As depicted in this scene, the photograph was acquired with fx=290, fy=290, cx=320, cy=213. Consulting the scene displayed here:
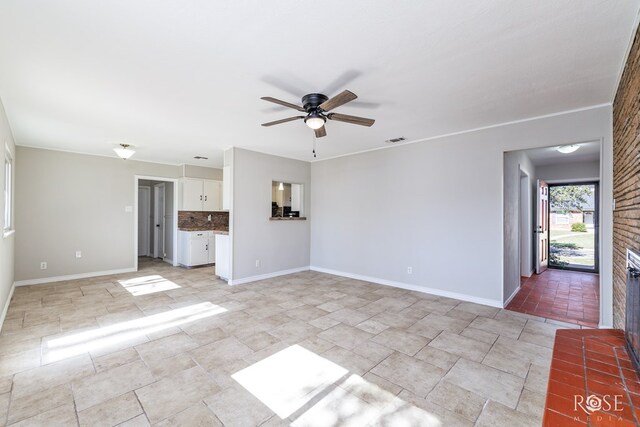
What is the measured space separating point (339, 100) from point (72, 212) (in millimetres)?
5934

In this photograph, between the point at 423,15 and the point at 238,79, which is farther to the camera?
the point at 238,79

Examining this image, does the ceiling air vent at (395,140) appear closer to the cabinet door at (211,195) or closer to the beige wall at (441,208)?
the beige wall at (441,208)

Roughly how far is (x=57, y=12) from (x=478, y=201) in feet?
15.4

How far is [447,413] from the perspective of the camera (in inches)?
75.0

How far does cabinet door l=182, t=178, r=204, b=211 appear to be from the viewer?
274 inches

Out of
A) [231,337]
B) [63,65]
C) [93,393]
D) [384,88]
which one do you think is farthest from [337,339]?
[63,65]

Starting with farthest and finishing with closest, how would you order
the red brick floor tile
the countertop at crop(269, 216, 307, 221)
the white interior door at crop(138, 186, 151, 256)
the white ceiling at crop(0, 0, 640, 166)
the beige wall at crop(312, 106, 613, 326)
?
1. the white interior door at crop(138, 186, 151, 256)
2. the countertop at crop(269, 216, 307, 221)
3. the beige wall at crop(312, 106, 613, 326)
4. the white ceiling at crop(0, 0, 640, 166)
5. the red brick floor tile

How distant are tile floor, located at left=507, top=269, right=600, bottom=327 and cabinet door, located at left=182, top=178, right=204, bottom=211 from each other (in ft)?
21.9

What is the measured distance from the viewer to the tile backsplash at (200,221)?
719cm

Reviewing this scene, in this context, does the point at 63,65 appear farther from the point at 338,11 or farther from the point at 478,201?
the point at 478,201

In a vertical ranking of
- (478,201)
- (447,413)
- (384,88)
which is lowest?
(447,413)

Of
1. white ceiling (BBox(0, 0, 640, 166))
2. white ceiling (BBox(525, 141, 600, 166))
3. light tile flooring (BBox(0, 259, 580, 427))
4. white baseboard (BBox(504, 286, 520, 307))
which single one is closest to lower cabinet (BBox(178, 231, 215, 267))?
light tile flooring (BBox(0, 259, 580, 427))

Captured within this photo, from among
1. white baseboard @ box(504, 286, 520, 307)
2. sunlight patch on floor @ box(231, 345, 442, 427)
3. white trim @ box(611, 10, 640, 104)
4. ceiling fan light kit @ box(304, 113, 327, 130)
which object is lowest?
sunlight patch on floor @ box(231, 345, 442, 427)

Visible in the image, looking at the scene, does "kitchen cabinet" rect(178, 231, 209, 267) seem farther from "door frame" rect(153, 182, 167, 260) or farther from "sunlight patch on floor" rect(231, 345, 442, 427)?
"sunlight patch on floor" rect(231, 345, 442, 427)
